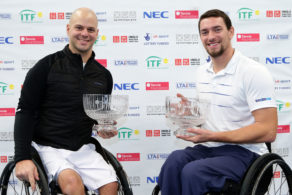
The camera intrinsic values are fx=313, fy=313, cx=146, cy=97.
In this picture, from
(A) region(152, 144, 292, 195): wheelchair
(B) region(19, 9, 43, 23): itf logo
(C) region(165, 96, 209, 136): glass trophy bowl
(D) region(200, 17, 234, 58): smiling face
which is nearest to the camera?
(A) region(152, 144, 292, 195): wheelchair

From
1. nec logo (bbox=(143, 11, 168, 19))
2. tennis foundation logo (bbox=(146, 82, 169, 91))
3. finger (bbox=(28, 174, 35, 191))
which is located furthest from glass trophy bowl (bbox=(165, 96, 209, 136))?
nec logo (bbox=(143, 11, 168, 19))

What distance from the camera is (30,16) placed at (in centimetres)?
307

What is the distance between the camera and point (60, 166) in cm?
175

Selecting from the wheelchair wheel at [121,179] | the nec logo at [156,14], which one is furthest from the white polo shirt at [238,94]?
the nec logo at [156,14]

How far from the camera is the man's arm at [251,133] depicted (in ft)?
5.45

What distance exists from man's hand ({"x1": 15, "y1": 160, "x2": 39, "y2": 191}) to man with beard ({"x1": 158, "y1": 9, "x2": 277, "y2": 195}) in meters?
0.68

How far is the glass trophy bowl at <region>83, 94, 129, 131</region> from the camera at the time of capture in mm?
1839

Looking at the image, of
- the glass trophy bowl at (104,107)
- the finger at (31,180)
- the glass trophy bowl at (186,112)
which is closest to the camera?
the finger at (31,180)

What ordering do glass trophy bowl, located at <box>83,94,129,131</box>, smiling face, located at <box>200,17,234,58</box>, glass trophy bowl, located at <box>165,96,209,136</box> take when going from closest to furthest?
glass trophy bowl, located at <box>165,96,209,136</box>, glass trophy bowl, located at <box>83,94,129,131</box>, smiling face, located at <box>200,17,234,58</box>

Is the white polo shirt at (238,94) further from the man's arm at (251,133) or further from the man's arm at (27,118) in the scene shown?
the man's arm at (27,118)

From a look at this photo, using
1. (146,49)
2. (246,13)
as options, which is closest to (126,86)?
(146,49)

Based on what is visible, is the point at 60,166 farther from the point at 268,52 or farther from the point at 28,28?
Answer: the point at 268,52

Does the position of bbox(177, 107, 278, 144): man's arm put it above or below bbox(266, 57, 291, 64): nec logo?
below

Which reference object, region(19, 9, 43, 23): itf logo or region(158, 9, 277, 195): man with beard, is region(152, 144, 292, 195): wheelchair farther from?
region(19, 9, 43, 23): itf logo
